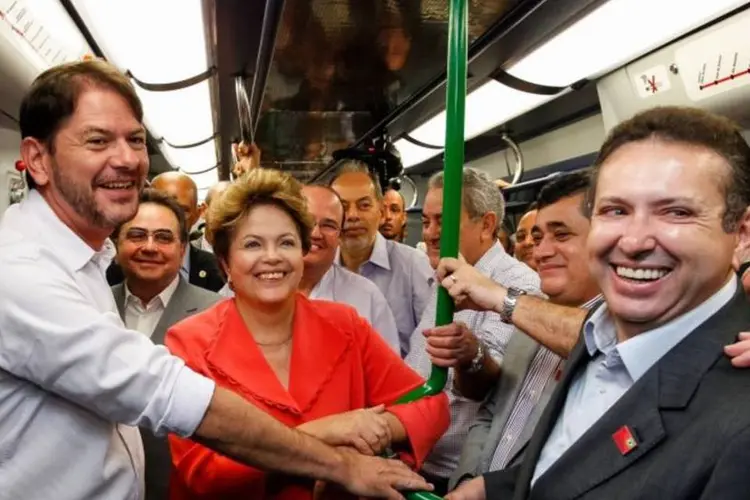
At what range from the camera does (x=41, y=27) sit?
115 inches

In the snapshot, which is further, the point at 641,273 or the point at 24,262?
the point at 24,262

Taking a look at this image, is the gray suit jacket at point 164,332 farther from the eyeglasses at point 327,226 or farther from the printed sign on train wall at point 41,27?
the printed sign on train wall at point 41,27

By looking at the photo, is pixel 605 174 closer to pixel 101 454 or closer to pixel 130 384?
pixel 130 384

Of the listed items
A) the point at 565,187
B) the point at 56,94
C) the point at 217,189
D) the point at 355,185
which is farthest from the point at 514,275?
the point at 56,94

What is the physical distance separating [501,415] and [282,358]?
68cm

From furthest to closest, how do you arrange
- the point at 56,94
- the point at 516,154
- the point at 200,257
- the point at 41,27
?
the point at 516,154, the point at 200,257, the point at 41,27, the point at 56,94

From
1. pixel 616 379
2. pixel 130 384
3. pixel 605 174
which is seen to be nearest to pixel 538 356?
pixel 616 379

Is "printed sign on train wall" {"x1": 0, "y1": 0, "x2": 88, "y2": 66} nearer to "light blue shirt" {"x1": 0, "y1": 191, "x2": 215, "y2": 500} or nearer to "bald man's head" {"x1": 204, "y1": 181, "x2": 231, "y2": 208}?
"bald man's head" {"x1": 204, "y1": 181, "x2": 231, "y2": 208}

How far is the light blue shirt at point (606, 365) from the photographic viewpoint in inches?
53.1

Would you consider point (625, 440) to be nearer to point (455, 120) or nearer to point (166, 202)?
point (455, 120)

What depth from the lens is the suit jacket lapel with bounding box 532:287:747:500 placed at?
1.23m

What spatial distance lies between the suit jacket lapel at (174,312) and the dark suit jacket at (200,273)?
0.94 m

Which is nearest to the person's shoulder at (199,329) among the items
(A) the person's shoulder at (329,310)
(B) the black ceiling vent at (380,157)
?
(A) the person's shoulder at (329,310)

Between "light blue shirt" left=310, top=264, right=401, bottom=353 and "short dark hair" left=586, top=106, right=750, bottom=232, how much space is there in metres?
1.76
